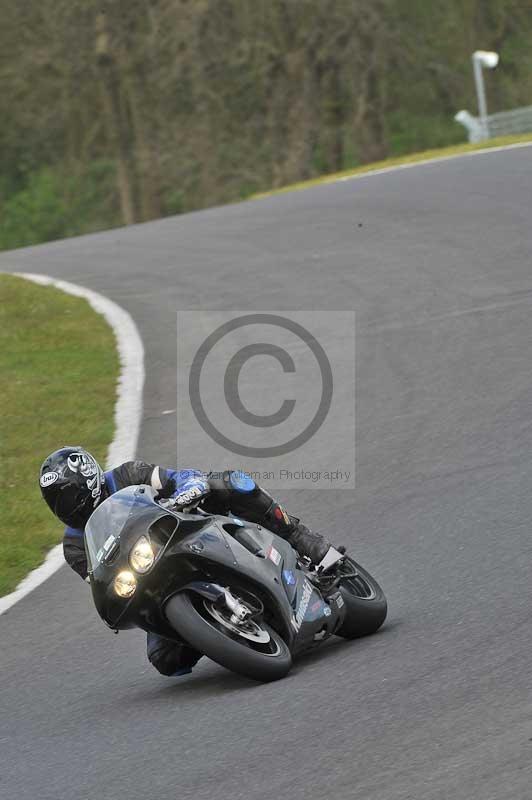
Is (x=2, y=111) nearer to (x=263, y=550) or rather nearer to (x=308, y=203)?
(x=308, y=203)

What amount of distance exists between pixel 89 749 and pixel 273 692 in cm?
74

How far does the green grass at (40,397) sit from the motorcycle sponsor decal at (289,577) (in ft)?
8.84

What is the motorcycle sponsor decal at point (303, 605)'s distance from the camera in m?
5.66

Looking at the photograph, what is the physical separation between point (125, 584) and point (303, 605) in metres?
0.84

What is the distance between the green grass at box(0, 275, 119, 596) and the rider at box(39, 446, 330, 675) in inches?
87.4

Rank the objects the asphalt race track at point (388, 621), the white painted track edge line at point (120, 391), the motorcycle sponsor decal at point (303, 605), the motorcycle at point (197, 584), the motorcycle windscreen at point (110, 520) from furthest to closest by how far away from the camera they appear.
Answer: the white painted track edge line at point (120, 391), the motorcycle sponsor decal at point (303, 605), the motorcycle windscreen at point (110, 520), the motorcycle at point (197, 584), the asphalt race track at point (388, 621)

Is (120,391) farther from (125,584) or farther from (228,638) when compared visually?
(228,638)

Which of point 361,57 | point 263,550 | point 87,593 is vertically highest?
point 361,57

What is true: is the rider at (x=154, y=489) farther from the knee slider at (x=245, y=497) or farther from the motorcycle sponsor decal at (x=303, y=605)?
the motorcycle sponsor decal at (x=303, y=605)

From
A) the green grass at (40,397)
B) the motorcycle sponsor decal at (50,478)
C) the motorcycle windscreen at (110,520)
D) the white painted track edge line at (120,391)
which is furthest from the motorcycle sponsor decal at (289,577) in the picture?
the green grass at (40,397)

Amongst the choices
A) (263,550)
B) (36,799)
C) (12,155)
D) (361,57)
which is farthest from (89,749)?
(12,155)

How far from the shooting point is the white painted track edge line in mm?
8047

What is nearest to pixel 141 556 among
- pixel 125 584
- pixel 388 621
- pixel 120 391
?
pixel 125 584

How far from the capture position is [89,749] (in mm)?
5152
